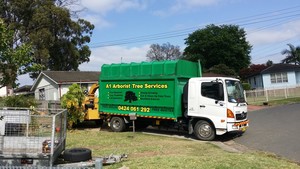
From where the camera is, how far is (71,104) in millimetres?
17969

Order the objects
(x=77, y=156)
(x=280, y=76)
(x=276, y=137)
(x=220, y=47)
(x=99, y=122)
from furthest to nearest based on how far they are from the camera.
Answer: (x=220, y=47), (x=280, y=76), (x=99, y=122), (x=276, y=137), (x=77, y=156)

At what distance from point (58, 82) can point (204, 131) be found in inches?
1109

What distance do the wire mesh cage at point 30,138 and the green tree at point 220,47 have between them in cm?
5572

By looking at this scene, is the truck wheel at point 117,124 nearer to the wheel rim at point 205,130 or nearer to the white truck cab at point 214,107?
the white truck cab at point 214,107

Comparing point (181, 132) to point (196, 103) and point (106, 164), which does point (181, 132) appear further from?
point (106, 164)

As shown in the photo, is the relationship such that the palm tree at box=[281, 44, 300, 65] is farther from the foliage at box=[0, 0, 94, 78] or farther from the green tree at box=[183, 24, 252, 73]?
the foliage at box=[0, 0, 94, 78]

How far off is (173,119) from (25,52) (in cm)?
841

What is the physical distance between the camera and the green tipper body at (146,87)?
1514 centimetres

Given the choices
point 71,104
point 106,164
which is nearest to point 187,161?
point 106,164

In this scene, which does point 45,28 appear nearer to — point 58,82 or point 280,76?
point 58,82

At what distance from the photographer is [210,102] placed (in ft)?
46.2

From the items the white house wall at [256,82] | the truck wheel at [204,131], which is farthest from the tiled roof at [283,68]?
the truck wheel at [204,131]

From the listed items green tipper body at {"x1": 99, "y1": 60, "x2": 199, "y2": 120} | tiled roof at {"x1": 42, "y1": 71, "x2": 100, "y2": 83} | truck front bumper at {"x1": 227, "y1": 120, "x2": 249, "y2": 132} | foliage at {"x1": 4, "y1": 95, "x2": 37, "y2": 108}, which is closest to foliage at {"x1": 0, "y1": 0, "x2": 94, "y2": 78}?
tiled roof at {"x1": 42, "y1": 71, "x2": 100, "y2": 83}

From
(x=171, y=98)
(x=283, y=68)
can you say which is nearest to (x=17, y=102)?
(x=171, y=98)
